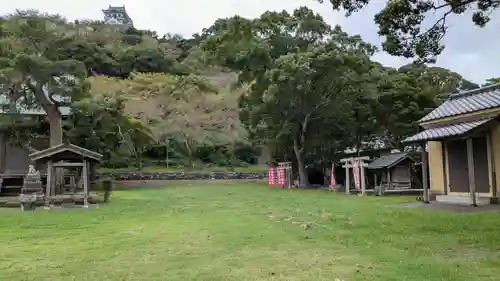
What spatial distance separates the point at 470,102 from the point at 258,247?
40.6 feet

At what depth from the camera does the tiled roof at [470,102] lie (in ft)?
49.5

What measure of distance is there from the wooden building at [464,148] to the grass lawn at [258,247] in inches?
130

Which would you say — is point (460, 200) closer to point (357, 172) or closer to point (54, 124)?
point (357, 172)

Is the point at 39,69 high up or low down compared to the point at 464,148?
up

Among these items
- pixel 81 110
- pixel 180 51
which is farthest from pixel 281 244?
pixel 180 51

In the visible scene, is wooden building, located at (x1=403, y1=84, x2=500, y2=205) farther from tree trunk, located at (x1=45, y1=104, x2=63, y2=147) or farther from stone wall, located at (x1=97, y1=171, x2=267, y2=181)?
stone wall, located at (x1=97, y1=171, x2=267, y2=181)

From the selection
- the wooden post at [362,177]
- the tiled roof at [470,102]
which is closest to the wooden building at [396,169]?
the wooden post at [362,177]

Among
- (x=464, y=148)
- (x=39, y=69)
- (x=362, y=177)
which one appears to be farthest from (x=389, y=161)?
(x=39, y=69)

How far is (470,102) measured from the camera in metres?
16.4

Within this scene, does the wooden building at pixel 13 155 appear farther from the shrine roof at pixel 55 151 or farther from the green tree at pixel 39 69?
the shrine roof at pixel 55 151

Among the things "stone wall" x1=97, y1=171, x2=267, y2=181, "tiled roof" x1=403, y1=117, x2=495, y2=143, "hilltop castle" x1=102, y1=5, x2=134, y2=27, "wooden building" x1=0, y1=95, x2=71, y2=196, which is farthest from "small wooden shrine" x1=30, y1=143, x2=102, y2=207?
"hilltop castle" x1=102, y1=5, x2=134, y2=27

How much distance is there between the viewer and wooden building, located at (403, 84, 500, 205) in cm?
1389

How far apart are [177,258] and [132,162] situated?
3706cm

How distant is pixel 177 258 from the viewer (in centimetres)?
660
